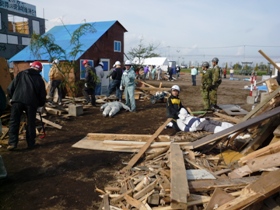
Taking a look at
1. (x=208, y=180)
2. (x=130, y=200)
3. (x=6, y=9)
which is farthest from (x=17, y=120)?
(x=6, y=9)

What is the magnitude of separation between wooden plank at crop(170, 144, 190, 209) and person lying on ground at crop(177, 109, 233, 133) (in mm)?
2213

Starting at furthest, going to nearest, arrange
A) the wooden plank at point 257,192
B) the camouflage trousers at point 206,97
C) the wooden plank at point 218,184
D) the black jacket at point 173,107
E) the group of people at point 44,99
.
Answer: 1. the camouflage trousers at point 206,97
2. the black jacket at point 173,107
3. the group of people at point 44,99
4. the wooden plank at point 218,184
5. the wooden plank at point 257,192

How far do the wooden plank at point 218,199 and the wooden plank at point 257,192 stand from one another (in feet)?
0.34

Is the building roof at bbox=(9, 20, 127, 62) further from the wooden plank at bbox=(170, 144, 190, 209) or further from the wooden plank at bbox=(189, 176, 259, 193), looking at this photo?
the wooden plank at bbox=(189, 176, 259, 193)

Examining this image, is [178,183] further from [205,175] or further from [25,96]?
[25,96]

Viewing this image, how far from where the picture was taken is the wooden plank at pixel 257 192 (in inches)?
114

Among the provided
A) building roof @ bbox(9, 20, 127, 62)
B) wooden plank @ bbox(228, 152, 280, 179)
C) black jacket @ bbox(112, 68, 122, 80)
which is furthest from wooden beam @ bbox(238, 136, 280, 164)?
building roof @ bbox(9, 20, 127, 62)

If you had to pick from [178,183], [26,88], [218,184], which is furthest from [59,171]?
[218,184]

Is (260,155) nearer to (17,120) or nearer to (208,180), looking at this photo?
(208,180)

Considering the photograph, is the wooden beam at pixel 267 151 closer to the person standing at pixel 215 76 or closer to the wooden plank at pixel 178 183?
the wooden plank at pixel 178 183

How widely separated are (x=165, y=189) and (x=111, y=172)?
1540 millimetres

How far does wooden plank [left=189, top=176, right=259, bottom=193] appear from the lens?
3461mm

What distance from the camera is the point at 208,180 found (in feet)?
12.1

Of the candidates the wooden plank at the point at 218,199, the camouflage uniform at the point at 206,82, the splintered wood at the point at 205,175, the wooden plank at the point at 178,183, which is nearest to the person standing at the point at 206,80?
the camouflage uniform at the point at 206,82
